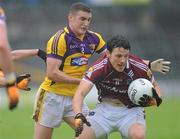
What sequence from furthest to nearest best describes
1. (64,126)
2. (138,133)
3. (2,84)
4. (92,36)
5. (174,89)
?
(174,89) < (64,126) < (92,36) < (2,84) < (138,133)

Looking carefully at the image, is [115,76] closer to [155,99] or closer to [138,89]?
[138,89]

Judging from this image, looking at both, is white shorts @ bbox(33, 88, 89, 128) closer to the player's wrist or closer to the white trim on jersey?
the white trim on jersey

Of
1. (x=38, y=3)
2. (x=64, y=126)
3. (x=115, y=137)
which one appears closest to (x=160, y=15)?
(x=38, y=3)

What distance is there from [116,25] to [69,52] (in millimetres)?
21395

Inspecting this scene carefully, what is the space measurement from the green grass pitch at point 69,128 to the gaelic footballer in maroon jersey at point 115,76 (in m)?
5.83

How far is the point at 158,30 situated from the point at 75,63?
21.4 metres

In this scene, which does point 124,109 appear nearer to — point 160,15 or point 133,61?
point 133,61

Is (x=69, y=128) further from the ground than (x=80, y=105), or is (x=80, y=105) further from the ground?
(x=80, y=105)

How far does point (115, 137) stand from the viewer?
611 inches

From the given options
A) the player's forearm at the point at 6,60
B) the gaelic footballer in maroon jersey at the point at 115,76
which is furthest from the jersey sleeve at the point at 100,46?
the player's forearm at the point at 6,60

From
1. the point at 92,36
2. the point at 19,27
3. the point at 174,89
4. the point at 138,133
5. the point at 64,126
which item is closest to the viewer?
the point at 138,133

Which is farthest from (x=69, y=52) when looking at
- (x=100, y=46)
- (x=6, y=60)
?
(x=6, y=60)

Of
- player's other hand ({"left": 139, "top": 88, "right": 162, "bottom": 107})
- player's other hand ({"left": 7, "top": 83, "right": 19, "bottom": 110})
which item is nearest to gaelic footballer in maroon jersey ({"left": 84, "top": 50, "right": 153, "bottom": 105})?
player's other hand ({"left": 139, "top": 88, "right": 162, "bottom": 107})

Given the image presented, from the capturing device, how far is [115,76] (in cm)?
970
